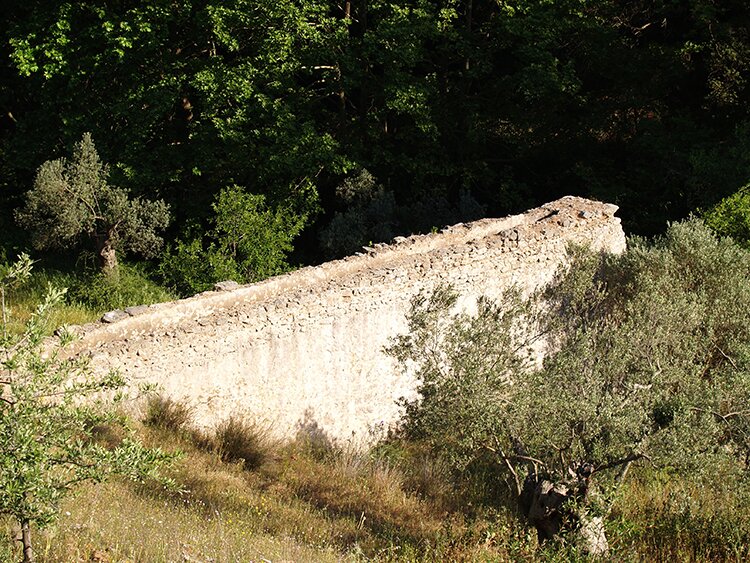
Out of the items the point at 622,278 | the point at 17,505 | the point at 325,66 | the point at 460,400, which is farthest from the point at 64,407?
the point at 325,66

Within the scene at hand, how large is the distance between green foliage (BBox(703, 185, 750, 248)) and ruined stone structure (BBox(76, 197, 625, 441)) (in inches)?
181

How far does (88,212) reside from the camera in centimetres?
1842

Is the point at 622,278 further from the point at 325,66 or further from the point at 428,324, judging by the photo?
the point at 325,66

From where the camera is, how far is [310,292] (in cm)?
1142

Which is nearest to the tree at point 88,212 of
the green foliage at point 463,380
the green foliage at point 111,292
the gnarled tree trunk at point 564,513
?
the green foliage at point 111,292

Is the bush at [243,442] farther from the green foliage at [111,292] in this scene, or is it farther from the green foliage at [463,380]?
the green foliage at [111,292]

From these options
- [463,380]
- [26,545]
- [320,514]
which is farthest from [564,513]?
[26,545]

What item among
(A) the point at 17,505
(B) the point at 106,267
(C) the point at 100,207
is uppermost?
(C) the point at 100,207

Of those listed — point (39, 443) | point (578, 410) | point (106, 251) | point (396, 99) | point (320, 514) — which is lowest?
point (320, 514)

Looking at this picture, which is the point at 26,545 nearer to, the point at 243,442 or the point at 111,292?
the point at 243,442

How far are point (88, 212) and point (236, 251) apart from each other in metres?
3.28

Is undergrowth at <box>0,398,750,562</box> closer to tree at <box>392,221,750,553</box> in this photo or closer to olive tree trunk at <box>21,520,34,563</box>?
olive tree trunk at <box>21,520,34,563</box>

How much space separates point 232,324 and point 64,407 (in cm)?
524

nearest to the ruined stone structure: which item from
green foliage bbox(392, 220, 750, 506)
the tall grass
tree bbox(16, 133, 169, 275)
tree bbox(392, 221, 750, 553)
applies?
green foliage bbox(392, 220, 750, 506)
